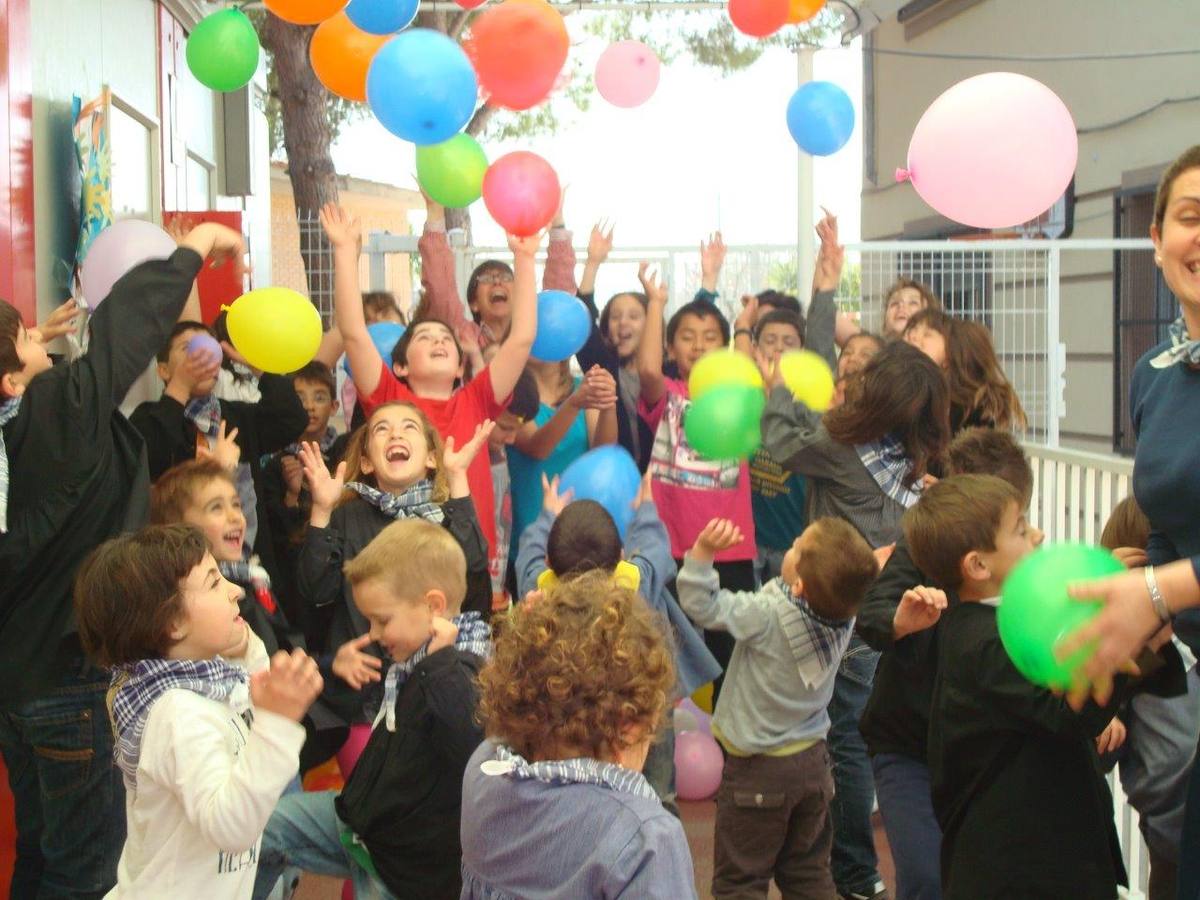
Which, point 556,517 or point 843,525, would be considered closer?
point 843,525

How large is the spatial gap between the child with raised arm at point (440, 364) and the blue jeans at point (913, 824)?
160 cm

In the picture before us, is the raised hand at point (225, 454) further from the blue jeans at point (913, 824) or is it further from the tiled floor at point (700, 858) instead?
the blue jeans at point (913, 824)

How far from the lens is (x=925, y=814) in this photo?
311cm

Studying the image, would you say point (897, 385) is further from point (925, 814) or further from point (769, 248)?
point (769, 248)

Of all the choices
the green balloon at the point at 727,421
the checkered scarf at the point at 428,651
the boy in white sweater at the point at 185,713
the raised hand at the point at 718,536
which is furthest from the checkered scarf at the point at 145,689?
the green balloon at the point at 727,421

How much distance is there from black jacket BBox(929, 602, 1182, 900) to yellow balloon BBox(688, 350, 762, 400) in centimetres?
186

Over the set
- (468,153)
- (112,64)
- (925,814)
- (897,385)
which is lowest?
(925,814)

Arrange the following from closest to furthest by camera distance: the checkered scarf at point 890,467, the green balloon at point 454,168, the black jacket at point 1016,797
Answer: the black jacket at point 1016,797 < the checkered scarf at point 890,467 < the green balloon at point 454,168

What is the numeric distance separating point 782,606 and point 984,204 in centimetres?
129

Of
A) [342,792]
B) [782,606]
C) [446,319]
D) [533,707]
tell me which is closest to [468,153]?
[446,319]

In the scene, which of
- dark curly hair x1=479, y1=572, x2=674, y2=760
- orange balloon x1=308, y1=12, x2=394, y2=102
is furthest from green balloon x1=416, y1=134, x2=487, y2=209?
dark curly hair x1=479, y1=572, x2=674, y2=760

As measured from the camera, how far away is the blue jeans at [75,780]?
3.09m

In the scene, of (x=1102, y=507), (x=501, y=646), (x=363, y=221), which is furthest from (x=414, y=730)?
(x=363, y=221)

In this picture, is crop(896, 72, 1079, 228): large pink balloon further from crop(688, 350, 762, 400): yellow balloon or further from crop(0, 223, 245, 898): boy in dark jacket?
crop(0, 223, 245, 898): boy in dark jacket
